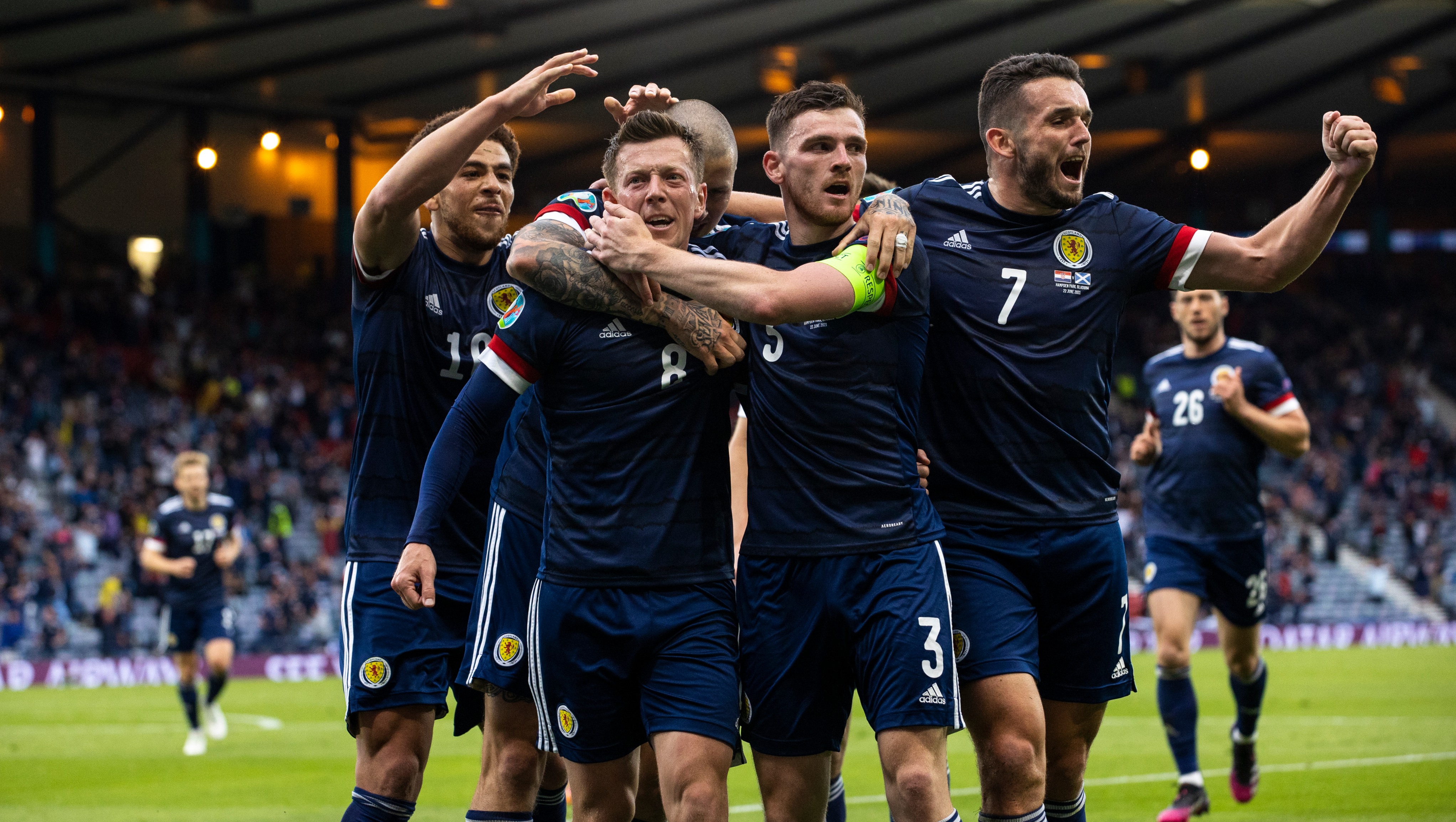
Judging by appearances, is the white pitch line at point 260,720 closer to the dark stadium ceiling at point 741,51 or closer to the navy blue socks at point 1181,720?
the navy blue socks at point 1181,720

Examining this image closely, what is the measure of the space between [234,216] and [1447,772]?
30.4m

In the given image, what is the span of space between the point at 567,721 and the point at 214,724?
35.8 feet

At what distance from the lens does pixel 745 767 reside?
40.1 ft

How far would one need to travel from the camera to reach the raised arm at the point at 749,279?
4.32 metres

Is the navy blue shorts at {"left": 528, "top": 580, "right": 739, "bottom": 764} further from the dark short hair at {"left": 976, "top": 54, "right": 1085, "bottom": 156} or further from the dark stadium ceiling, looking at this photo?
the dark stadium ceiling

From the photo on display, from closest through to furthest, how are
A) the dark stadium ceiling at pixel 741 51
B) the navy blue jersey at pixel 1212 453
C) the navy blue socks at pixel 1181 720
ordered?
the navy blue socks at pixel 1181 720
the navy blue jersey at pixel 1212 453
the dark stadium ceiling at pixel 741 51

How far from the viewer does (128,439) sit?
89.6 ft

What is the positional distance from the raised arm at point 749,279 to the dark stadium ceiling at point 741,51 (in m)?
24.7

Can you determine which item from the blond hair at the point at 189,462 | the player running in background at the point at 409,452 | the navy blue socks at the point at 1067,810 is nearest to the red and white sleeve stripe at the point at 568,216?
the player running in background at the point at 409,452

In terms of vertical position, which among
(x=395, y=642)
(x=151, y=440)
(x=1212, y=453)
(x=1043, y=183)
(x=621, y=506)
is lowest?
(x=151, y=440)

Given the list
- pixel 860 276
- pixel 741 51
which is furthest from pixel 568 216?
pixel 741 51

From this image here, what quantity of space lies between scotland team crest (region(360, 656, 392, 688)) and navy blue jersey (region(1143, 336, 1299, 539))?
548 centimetres

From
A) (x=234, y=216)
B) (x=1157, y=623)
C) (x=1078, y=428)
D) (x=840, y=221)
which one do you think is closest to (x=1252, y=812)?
(x=1157, y=623)

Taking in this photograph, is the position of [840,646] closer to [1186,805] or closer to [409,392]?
[409,392]
